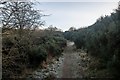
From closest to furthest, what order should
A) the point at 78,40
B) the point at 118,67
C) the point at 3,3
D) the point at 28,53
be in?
the point at 3,3 → the point at 118,67 → the point at 28,53 → the point at 78,40

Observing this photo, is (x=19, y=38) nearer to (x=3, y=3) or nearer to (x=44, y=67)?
(x=3, y=3)

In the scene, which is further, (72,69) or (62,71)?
(72,69)

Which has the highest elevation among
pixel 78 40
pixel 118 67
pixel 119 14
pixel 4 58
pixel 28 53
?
pixel 119 14

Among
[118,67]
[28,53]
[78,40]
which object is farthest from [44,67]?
[78,40]

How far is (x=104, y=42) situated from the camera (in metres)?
16.0

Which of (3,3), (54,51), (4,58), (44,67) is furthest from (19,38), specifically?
(54,51)

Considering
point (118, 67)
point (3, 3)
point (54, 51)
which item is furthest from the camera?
point (54, 51)

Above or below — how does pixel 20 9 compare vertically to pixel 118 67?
above

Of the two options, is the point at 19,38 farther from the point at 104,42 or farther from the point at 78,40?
the point at 78,40

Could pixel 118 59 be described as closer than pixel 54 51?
Yes

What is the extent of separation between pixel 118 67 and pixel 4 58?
525 centimetres

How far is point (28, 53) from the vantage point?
21.4 meters

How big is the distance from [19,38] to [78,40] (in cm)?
3089

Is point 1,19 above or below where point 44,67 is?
above
